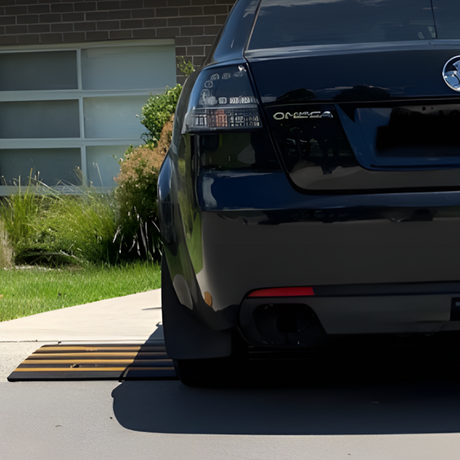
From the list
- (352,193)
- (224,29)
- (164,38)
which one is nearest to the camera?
(352,193)

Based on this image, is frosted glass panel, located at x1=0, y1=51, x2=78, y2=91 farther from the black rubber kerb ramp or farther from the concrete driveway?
the black rubber kerb ramp

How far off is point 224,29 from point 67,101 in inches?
303

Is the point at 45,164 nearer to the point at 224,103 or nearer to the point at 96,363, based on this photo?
the point at 96,363

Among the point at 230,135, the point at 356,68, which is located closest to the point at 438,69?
the point at 356,68

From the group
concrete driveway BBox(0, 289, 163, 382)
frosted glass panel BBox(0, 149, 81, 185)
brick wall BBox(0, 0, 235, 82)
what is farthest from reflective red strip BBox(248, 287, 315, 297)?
frosted glass panel BBox(0, 149, 81, 185)

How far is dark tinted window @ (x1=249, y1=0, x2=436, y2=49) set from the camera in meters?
2.52

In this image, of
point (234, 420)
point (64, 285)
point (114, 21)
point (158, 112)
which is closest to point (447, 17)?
point (234, 420)

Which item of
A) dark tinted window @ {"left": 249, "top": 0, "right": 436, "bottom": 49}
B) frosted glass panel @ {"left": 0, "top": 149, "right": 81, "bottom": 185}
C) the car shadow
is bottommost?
the car shadow

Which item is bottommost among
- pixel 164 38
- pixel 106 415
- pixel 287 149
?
pixel 106 415

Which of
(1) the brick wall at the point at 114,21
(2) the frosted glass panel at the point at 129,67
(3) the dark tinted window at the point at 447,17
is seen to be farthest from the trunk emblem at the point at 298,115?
(2) the frosted glass panel at the point at 129,67

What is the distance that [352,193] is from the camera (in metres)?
2.27

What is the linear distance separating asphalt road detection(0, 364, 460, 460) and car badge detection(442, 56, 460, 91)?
3.88 feet

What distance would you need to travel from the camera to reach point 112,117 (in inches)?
394

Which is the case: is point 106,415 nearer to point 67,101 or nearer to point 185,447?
point 185,447
